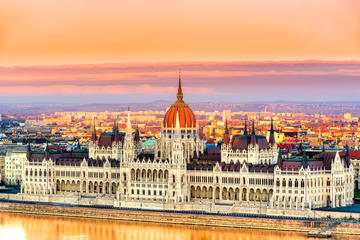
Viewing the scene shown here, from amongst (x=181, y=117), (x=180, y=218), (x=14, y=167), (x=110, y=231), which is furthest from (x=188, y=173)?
(x=14, y=167)

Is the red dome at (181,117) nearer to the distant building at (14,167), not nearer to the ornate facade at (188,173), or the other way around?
the ornate facade at (188,173)

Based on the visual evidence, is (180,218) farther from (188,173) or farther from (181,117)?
(181,117)

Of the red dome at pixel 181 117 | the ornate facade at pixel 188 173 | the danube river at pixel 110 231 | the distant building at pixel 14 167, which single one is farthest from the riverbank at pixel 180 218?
the distant building at pixel 14 167

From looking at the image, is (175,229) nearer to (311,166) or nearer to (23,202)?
(311,166)

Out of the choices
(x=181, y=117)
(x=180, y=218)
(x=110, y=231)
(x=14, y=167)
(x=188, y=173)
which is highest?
(x=181, y=117)

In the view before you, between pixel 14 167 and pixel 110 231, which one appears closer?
pixel 110 231

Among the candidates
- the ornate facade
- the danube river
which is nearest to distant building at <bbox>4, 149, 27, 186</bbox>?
the ornate facade
